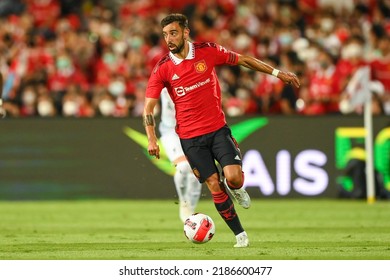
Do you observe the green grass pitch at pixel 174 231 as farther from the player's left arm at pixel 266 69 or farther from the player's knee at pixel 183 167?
the player's left arm at pixel 266 69

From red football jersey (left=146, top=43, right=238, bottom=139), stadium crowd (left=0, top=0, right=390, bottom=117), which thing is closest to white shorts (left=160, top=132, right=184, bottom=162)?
red football jersey (left=146, top=43, right=238, bottom=139)

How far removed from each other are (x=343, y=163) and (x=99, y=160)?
15.1ft

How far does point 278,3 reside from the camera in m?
26.6

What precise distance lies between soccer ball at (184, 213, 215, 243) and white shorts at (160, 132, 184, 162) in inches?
109

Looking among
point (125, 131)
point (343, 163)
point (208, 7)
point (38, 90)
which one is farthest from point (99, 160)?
point (208, 7)

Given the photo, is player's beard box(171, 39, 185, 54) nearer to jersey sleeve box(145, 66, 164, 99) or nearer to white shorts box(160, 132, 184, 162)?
jersey sleeve box(145, 66, 164, 99)

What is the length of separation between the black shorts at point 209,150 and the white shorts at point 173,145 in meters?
2.75

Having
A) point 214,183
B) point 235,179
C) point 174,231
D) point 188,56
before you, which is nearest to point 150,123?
point 188,56

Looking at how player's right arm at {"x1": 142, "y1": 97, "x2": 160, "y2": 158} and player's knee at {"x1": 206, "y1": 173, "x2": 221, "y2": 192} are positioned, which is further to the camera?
player's knee at {"x1": 206, "y1": 173, "x2": 221, "y2": 192}

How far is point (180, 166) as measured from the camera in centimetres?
1573

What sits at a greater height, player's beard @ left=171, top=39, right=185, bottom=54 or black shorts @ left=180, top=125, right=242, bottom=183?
player's beard @ left=171, top=39, right=185, bottom=54

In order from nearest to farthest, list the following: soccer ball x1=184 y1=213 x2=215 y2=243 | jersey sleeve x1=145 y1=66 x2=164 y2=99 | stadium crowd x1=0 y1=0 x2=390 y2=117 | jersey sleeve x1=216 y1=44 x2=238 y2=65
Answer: jersey sleeve x1=145 y1=66 x2=164 y2=99, jersey sleeve x1=216 y1=44 x2=238 y2=65, soccer ball x1=184 y1=213 x2=215 y2=243, stadium crowd x1=0 y1=0 x2=390 y2=117

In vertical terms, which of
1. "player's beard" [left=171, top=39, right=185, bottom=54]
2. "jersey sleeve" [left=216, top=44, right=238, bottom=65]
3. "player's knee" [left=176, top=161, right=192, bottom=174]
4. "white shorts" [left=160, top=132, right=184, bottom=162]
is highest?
"player's beard" [left=171, top=39, right=185, bottom=54]

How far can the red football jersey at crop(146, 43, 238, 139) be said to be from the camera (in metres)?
12.7
